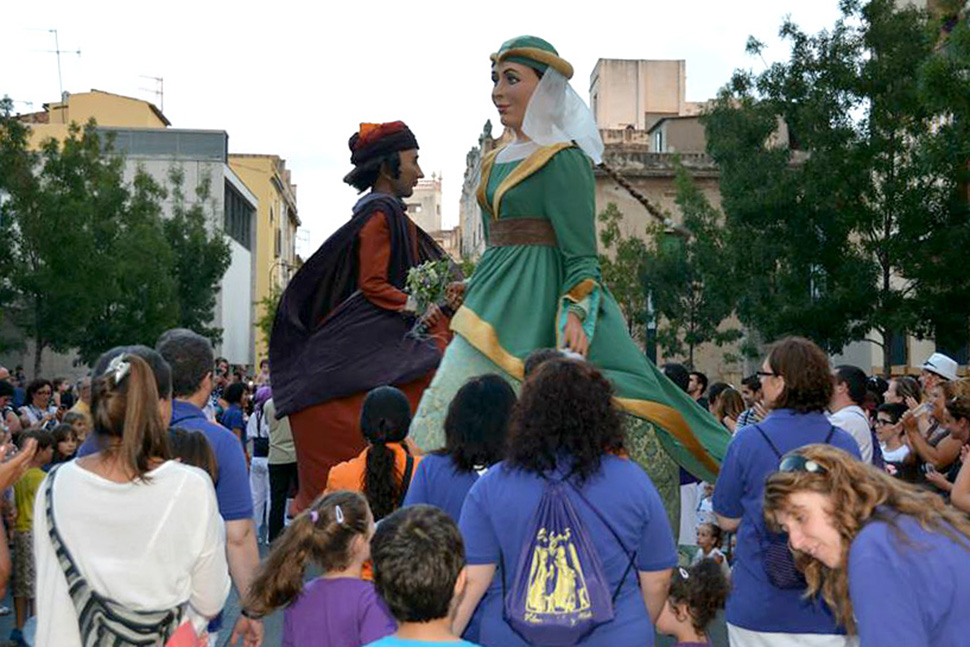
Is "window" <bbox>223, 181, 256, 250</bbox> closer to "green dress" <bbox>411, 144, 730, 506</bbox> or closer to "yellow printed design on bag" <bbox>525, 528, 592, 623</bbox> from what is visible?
"green dress" <bbox>411, 144, 730, 506</bbox>

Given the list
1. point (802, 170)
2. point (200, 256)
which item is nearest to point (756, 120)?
point (802, 170)

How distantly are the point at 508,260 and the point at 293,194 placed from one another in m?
107

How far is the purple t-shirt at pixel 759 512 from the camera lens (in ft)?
18.0

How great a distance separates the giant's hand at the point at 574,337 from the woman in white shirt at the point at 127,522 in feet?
6.40

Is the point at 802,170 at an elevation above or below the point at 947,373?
above

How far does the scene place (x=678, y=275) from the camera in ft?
122

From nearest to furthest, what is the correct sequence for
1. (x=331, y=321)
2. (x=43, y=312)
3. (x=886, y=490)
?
(x=886, y=490)
(x=331, y=321)
(x=43, y=312)

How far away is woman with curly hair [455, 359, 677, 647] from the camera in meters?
4.56

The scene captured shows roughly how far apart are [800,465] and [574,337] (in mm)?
2407

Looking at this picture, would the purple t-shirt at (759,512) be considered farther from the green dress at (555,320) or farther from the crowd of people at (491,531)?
the green dress at (555,320)

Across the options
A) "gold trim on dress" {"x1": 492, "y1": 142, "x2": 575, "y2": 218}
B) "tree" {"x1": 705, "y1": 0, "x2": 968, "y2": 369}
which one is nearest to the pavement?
"gold trim on dress" {"x1": 492, "y1": 142, "x2": 575, "y2": 218}

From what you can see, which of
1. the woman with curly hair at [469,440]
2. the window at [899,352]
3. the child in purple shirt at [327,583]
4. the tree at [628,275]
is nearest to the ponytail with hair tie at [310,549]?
the child in purple shirt at [327,583]

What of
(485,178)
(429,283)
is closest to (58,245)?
(429,283)

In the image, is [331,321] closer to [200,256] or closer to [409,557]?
[409,557]
